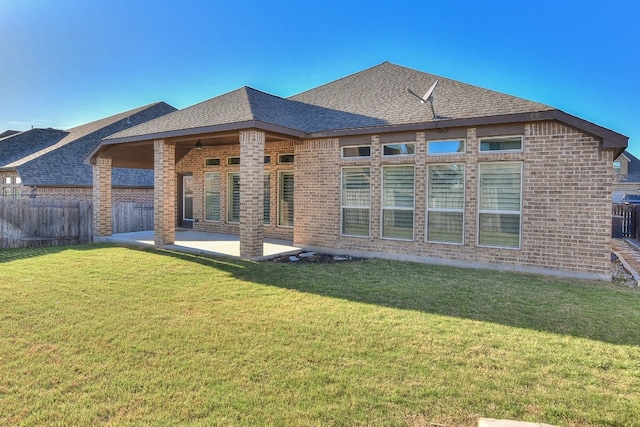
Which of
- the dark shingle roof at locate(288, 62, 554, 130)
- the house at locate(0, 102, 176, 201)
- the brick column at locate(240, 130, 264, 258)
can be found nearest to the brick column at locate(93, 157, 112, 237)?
the brick column at locate(240, 130, 264, 258)

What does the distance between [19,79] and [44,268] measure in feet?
50.9

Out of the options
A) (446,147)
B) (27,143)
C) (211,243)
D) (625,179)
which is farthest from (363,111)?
(625,179)

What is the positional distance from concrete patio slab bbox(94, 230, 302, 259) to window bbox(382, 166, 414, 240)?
2615mm

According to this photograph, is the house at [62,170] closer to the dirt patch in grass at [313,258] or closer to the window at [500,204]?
the dirt patch in grass at [313,258]

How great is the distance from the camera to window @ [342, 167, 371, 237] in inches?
396

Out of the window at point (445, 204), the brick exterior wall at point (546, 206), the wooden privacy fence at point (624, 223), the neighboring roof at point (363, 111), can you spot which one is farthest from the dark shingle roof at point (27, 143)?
the wooden privacy fence at point (624, 223)

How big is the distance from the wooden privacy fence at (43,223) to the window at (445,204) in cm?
1235

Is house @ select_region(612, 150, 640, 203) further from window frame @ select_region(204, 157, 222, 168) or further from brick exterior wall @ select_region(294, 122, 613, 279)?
window frame @ select_region(204, 157, 222, 168)

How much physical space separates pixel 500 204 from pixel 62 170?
21.5 m

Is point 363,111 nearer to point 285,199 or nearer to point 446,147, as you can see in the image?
point 446,147

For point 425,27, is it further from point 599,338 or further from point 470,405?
point 470,405

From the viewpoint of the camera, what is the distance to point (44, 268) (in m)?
8.43

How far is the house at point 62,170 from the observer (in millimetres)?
19703

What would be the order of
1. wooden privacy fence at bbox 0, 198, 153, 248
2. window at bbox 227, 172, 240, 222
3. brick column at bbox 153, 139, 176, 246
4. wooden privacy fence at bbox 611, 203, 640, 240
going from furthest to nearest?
wooden privacy fence at bbox 611, 203, 640, 240
window at bbox 227, 172, 240, 222
wooden privacy fence at bbox 0, 198, 153, 248
brick column at bbox 153, 139, 176, 246
